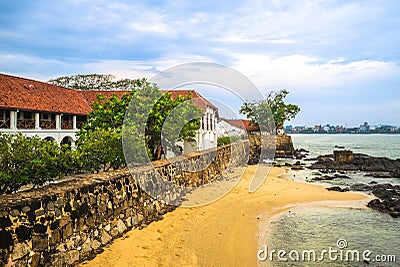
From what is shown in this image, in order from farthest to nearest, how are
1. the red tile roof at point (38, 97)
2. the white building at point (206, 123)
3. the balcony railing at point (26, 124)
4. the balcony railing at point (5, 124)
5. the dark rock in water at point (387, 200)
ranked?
the white building at point (206, 123) < the balcony railing at point (26, 124) < the red tile roof at point (38, 97) < the balcony railing at point (5, 124) < the dark rock in water at point (387, 200)

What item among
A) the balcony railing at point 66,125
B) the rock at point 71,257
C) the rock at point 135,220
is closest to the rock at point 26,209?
the rock at point 71,257

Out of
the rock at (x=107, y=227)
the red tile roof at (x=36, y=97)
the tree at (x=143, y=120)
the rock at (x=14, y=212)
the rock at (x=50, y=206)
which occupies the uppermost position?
the red tile roof at (x=36, y=97)

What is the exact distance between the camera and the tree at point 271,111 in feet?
184

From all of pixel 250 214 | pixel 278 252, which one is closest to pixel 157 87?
pixel 250 214

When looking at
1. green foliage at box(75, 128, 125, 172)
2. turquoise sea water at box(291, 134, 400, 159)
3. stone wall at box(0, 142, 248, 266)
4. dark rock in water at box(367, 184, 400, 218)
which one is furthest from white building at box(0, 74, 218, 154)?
turquoise sea water at box(291, 134, 400, 159)

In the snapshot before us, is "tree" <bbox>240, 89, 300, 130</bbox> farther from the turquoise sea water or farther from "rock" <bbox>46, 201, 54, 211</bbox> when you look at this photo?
"rock" <bbox>46, 201, 54, 211</bbox>

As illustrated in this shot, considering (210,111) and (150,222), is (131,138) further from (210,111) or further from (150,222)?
(210,111)

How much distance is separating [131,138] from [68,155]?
2781 mm

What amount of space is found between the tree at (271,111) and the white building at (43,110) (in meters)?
25.9

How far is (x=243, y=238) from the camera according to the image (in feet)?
32.3

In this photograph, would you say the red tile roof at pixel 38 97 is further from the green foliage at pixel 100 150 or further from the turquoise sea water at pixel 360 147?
the turquoise sea water at pixel 360 147
